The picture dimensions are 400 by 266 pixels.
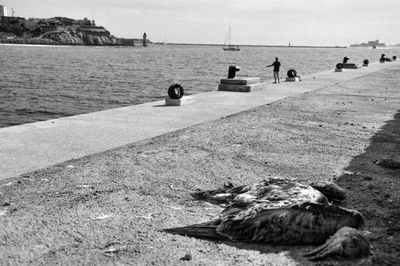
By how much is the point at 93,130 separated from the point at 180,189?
4.74 m

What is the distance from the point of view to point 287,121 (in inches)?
488

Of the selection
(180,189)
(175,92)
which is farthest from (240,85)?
(180,189)

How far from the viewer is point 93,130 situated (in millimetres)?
10578

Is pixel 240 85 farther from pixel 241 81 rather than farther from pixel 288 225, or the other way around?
pixel 288 225

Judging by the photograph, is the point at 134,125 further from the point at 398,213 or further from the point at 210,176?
the point at 398,213

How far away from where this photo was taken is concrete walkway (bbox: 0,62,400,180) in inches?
314

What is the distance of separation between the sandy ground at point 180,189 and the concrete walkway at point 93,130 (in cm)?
47

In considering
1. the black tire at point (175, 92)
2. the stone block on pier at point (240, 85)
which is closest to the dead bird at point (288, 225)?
the black tire at point (175, 92)

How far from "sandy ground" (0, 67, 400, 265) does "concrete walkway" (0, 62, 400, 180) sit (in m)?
0.47

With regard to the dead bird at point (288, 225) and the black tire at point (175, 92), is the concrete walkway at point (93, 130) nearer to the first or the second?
the black tire at point (175, 92)

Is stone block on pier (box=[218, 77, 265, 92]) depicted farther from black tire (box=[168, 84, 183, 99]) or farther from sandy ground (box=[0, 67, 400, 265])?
sandy ground (box=[0, 67, 400, 265])

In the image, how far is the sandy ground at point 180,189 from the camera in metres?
4.50

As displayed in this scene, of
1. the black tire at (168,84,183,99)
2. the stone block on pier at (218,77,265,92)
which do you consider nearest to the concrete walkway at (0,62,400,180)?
the black tire at (168,84,183,99)

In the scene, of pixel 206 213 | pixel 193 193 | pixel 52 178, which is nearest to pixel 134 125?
pixel 52 178
